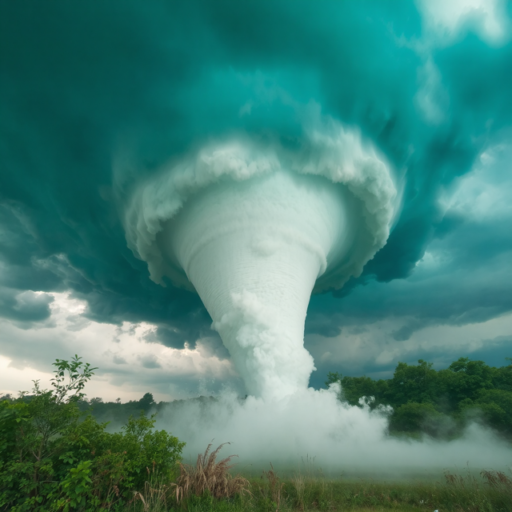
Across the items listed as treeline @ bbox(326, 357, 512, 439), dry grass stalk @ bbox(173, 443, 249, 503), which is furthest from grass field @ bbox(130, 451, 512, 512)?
treeline @ bbox(326, 357, 512, 439)

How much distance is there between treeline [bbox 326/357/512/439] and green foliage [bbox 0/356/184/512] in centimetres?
3142

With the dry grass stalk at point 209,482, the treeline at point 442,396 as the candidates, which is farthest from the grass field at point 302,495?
the treeline at point 442,396

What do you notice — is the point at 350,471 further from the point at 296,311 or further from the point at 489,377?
the point at 489,377

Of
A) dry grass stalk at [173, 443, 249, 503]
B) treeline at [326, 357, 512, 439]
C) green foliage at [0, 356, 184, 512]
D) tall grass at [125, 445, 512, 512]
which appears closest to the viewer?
green foliage at [0, 356, 184, 512]

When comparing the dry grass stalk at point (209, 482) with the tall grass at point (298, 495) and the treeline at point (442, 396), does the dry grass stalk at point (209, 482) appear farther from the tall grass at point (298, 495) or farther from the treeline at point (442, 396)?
the treeline at point (442, 396)

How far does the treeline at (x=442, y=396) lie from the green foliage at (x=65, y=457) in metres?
31.4

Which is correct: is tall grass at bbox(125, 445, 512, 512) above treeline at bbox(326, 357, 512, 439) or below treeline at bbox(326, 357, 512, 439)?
below

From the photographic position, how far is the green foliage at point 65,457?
6688 millimetres

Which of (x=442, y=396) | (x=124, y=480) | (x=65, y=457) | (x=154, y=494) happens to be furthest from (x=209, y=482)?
(x=442, y=396)

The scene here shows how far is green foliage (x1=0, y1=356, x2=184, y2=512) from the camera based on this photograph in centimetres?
669

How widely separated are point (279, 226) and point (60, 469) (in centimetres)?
2242

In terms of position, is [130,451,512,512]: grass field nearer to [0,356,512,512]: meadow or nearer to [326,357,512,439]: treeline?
[0,356,512,512]: meadow

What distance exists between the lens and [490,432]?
28.5 m

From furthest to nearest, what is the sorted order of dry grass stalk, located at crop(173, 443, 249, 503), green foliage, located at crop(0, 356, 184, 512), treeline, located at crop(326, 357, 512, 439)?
treeline, located at crop(326, 357, 512, 439) → dry grass stalk, located at crop(173, 443, 249, 503) → green foliage, located at crop(0, 356, 184, 512)
